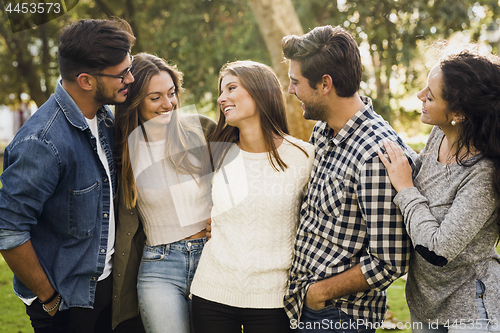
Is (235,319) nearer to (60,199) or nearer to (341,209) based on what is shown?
(341,209)

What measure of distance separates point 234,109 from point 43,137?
101 centimetres

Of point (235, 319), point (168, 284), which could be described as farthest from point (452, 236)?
point (168, 284)

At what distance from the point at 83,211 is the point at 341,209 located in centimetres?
137

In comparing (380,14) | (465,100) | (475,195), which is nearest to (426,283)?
(475,195)

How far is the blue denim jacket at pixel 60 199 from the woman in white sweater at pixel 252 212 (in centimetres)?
62

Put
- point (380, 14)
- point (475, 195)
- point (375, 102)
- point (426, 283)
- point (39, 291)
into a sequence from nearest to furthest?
point (475, 195)
point (426, 283)
point (39, 291)
point (375, 102)
point (380, 14)

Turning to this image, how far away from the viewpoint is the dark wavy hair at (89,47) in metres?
2.30

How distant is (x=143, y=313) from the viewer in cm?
247

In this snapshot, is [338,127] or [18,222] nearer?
[18,222]

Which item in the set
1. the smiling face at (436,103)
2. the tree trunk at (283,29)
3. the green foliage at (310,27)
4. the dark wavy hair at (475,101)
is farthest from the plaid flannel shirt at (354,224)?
the green foliage at (310,27)

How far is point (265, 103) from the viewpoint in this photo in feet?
8.11

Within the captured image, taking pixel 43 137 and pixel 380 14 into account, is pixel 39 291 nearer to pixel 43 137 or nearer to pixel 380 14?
pixel 43 137

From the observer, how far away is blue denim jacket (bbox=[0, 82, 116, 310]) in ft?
6.71

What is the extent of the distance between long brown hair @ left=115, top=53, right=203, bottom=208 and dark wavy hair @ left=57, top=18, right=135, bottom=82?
252 mm
